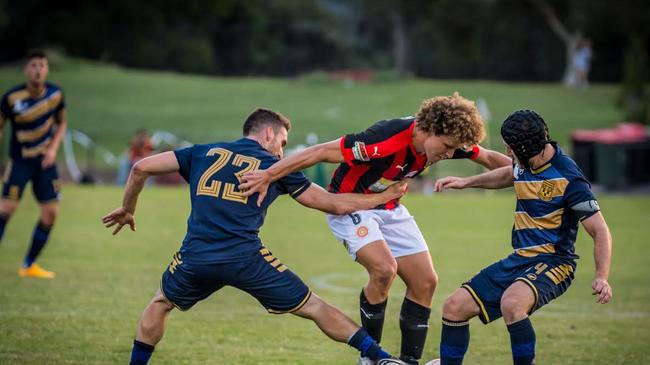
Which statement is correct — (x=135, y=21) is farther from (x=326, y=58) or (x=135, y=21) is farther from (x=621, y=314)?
(x=621, y=314)

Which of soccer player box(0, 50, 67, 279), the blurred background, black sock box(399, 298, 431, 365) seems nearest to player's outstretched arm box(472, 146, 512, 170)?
black sock box(399, 298, 431, 365)

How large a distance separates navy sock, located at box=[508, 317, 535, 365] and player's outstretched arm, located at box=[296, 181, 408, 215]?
1.17 m

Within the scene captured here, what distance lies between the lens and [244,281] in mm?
6191

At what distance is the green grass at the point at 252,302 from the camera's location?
312 inches

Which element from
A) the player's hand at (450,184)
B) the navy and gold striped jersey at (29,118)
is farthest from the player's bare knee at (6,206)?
the player's hand at (450,184)

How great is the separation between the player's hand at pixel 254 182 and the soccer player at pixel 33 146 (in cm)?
579

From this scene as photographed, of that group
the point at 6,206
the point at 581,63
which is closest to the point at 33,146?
the point at 6,206

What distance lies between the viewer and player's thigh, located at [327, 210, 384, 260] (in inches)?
280

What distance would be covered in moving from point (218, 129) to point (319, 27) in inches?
824

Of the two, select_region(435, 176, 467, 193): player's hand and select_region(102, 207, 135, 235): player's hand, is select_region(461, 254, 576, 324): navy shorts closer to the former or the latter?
select_region(435, 176, 467, 193): player's hand

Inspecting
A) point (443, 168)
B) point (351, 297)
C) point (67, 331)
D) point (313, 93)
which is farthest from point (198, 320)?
point (313, 93)

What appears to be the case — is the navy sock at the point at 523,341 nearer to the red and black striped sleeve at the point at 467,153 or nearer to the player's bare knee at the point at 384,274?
the player's bare knee at the point at 384,274

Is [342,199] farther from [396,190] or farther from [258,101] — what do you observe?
[258,101]

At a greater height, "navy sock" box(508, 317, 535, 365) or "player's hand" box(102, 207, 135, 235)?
"player's hand" box(102, 207, 135, 235)
